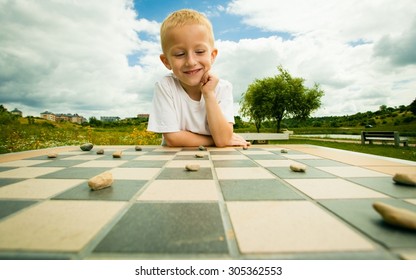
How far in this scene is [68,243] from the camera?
515 millimetres

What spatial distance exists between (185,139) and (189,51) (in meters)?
0.95

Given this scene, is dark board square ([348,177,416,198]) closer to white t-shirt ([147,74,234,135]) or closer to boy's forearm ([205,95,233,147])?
boy's forearm ([205,95,233,147])

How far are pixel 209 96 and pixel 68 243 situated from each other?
2.23m

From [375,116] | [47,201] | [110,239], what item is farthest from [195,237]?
[375,116]

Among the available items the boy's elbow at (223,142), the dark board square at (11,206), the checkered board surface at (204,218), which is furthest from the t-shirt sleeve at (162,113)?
the dark board square at (11,206)

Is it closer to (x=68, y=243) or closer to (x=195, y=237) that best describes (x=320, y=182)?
(x=195, y=237)

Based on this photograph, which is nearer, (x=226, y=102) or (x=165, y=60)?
(x=165, y=60)

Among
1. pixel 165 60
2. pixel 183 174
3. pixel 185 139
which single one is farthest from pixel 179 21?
pixel 183 174

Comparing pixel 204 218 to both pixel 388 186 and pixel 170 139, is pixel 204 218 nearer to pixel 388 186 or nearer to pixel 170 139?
pixel 388 186

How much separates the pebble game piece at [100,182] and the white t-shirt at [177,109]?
1.69 m

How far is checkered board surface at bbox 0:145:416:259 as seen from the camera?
49cm

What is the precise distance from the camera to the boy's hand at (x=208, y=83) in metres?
2.61

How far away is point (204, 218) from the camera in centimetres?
64
